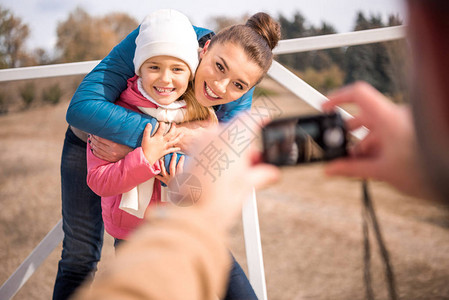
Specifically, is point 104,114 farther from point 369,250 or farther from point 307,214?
point 307,214

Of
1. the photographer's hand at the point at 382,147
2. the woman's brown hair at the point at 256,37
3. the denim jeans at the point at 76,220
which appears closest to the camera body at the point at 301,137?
the photographer's hand at the point at 382,147

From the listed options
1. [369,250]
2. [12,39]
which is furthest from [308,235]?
[12,39]

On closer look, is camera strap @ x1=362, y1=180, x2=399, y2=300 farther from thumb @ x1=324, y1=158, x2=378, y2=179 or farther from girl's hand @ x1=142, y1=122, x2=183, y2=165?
girl's hand @ x1=142, y1=122, x2=183, y2=165

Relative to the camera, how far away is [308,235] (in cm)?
202

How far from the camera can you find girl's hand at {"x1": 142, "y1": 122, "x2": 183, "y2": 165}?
2.02 ft

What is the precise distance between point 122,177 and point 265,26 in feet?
1.29

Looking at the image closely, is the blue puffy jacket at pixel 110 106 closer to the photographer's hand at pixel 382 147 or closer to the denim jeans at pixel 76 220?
the denim jeans at pixel 76 220

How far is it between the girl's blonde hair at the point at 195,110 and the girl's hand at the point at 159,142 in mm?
60

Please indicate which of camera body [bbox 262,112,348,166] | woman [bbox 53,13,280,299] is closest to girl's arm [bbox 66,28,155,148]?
woman [bbox 53,13,280,299]

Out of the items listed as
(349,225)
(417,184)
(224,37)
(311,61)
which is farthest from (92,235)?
(311,61)

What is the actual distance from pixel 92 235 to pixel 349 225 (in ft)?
5.36

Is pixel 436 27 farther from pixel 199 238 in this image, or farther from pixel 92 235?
pixel 92 235

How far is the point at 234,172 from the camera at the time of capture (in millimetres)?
300

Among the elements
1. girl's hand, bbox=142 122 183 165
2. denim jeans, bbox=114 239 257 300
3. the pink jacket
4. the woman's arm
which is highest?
the woman's arm
